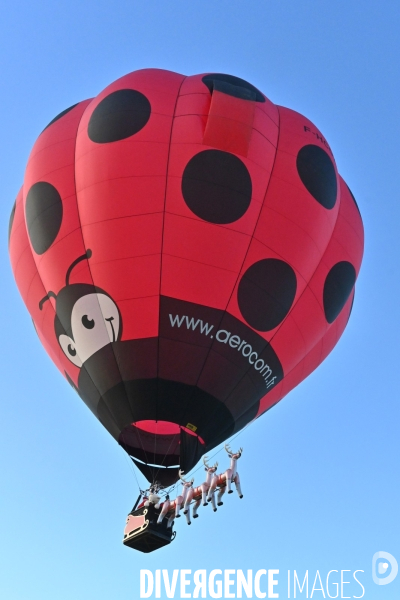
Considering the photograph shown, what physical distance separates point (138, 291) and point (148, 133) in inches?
74.8

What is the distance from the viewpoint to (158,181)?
1045 centimetres

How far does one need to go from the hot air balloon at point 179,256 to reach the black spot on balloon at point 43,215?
19mm

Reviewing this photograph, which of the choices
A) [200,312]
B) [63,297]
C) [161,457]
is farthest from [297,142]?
[161,457]

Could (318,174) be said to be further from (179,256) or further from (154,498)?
(154,498)

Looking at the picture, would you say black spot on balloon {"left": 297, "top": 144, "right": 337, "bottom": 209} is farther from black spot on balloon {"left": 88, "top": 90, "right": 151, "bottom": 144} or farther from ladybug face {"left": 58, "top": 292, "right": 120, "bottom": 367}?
ladybug face {"left": 58, "top": 292, "right": 120, "bottom": 367}

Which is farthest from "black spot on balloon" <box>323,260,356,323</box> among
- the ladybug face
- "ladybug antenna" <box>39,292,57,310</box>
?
"ladybug antenna" <box>39,292,57,310</box>

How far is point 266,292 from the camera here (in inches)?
415

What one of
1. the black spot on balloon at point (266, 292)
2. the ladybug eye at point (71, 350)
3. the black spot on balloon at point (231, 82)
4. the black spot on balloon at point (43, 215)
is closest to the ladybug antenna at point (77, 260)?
the black spot on balloon at point (43, 215)

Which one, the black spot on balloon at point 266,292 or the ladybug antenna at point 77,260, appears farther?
the ladybug antenna at point 77,260

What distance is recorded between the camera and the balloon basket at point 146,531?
10.2 meters

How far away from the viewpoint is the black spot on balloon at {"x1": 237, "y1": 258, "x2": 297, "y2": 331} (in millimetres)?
10445

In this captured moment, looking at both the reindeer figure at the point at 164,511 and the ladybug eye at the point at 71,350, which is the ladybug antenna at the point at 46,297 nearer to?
the ladybug eye at the point at 71,350

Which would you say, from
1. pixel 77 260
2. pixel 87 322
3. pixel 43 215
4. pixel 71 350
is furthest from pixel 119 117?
pixel 71 350

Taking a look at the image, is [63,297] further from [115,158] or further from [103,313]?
[115,158]
